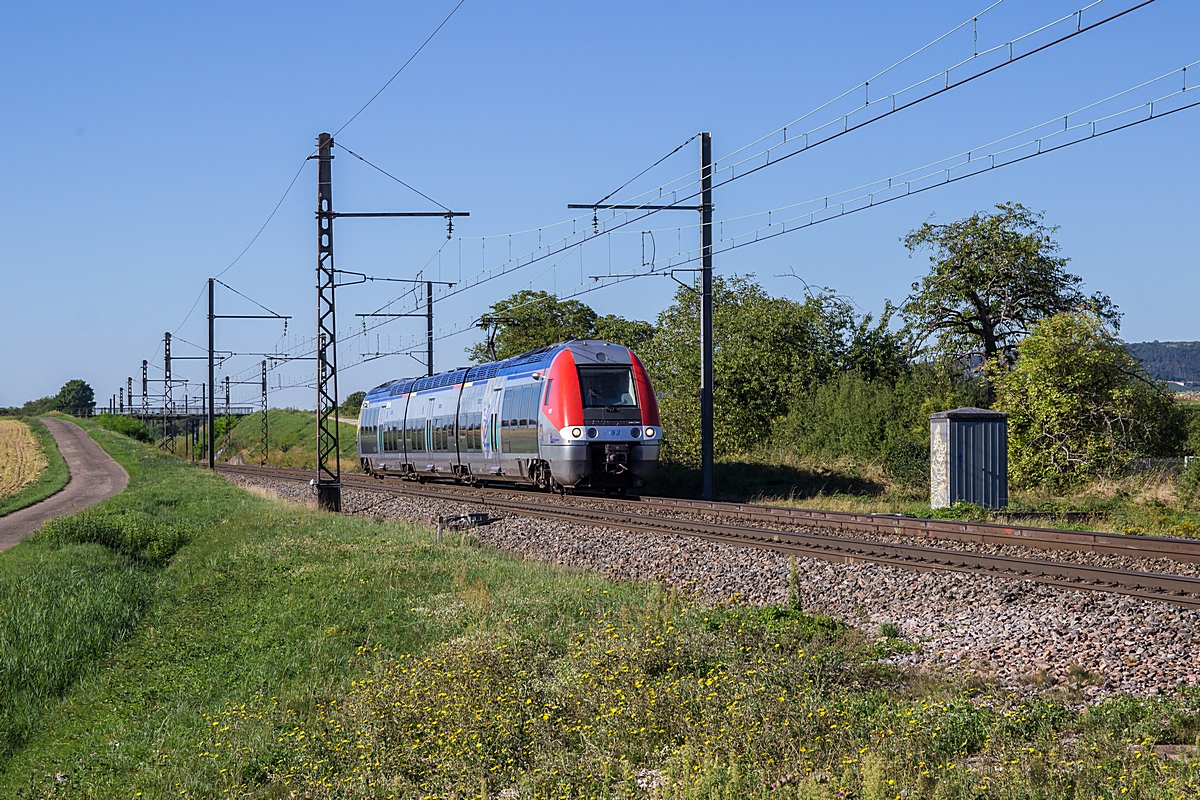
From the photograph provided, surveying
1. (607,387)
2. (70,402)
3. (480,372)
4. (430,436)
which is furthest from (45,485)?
(70,402)

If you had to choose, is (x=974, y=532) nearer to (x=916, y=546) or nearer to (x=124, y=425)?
(x=916, y=546)

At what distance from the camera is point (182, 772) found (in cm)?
796

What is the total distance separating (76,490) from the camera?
45406 mm

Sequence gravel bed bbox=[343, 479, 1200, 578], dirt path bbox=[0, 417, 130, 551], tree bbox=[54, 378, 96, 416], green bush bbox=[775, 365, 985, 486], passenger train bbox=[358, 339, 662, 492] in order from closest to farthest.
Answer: gravel bed bbox=[343, 479, 1200, 578] → passenger train bbox=[358, 339, 662, 492] → green bush bbox=[775, 365, 985, 486] → dirt path bbox=[0, 417, 130, 551] → tree bbox=[54, 378, 96, 416]

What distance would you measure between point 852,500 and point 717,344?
13.5 metres

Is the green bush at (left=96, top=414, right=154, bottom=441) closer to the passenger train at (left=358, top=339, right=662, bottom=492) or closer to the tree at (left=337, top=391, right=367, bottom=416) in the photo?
the tree at (left=337, top=391, right=367, bottom=416)

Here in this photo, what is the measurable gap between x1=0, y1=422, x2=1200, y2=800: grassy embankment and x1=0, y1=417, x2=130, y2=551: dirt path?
53.0ft

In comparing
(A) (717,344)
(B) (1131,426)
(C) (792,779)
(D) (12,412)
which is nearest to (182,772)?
(C) (792,779)

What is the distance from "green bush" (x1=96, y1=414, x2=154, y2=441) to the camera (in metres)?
128

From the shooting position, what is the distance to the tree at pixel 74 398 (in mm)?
193000

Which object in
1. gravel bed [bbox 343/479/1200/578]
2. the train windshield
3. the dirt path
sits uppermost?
the train windshield

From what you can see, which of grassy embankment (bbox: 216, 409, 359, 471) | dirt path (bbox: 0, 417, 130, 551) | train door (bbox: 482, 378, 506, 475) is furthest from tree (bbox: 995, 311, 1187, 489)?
grassy embankment (bbox: 216, 409, 359, 471)

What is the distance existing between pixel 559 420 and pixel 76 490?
29.4 metres

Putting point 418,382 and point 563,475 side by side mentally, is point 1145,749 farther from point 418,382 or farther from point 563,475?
point 418,382
